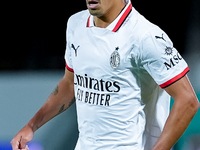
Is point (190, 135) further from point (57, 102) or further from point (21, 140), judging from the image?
point (21, 140)

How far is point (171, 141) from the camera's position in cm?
145

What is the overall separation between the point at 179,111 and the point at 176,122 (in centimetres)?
4

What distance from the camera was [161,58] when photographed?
1439 mm

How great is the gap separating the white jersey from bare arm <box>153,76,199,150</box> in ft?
0.11

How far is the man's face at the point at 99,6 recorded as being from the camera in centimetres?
153

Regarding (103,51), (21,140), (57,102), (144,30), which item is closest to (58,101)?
(57,102)

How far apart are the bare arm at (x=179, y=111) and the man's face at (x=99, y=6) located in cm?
37

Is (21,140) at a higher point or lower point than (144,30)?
lower

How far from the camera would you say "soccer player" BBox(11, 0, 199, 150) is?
56.8 inches

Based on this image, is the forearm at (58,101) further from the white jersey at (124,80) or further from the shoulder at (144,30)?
the shoulder at (144,30)

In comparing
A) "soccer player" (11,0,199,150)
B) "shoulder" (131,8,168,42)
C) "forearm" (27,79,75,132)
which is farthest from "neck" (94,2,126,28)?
"forearm" (27,79,75,132)

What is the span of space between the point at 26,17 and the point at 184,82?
2469 mm

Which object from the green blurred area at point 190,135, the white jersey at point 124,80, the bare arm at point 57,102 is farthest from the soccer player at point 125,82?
the green blurred area at point 190,135

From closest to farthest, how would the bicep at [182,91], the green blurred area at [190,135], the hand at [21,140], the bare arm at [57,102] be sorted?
the bicep at [182,91], the hand at [21,140], the bare arm at [57,102], the green blurred area at [190,135]
